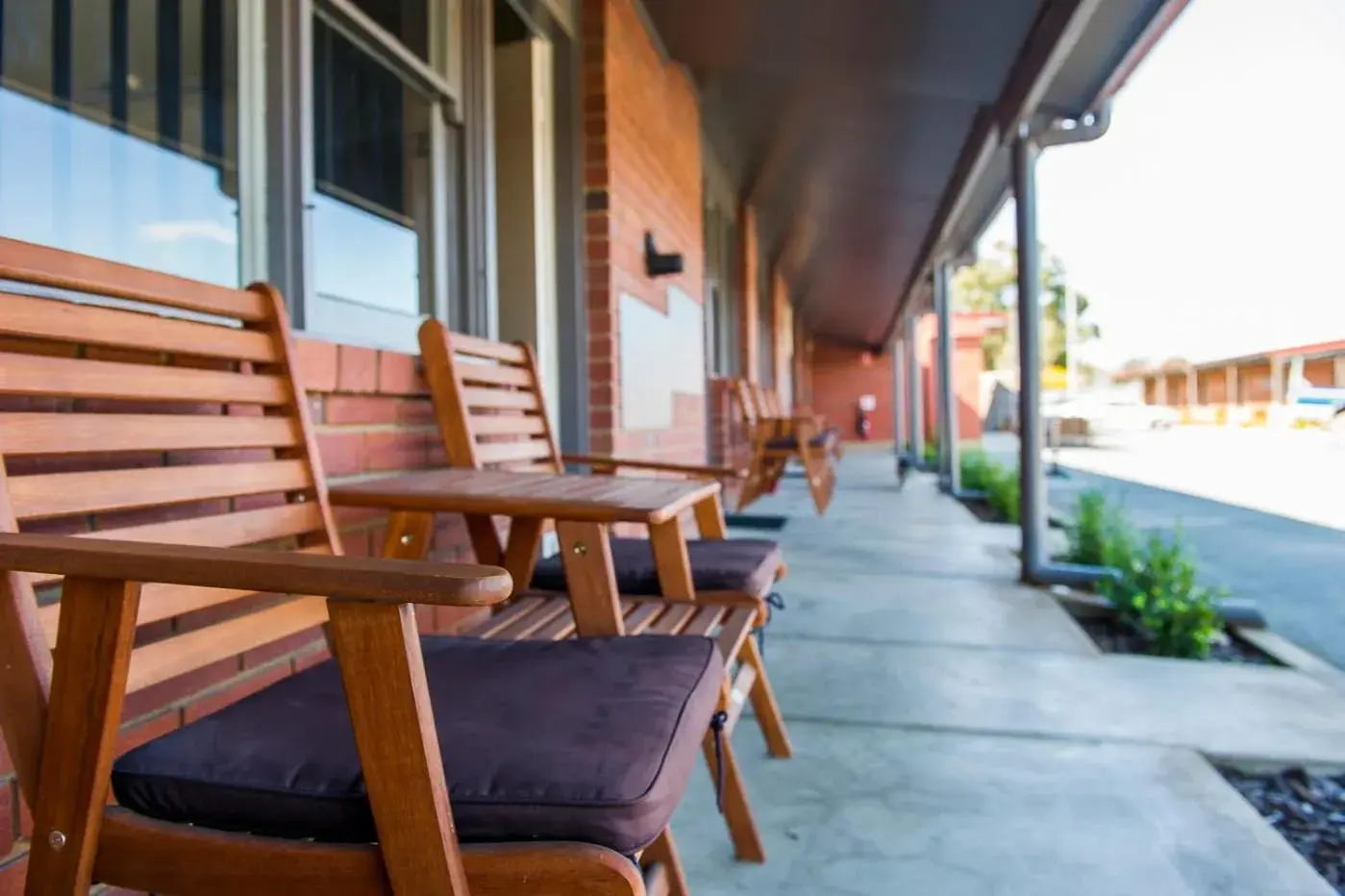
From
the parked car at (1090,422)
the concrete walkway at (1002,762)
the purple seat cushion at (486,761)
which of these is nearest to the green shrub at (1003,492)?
the concrete walkway at (1002,762)

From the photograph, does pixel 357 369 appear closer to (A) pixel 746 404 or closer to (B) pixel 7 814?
(B) pixel 7 814

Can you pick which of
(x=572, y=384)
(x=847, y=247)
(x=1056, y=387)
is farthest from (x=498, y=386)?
(x=1056, y=387)

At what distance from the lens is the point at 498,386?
2.09 m

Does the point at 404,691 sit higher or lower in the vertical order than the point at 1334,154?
lower

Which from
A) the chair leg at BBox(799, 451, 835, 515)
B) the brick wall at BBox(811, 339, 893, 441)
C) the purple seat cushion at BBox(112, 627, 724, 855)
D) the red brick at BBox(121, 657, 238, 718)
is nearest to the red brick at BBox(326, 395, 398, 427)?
the red brick at BBox(121, 657, 238, 718)

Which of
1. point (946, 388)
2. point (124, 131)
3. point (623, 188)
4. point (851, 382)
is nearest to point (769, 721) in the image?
point (124, 131)

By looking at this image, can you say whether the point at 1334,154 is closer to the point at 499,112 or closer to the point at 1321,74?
the point at 1321,74

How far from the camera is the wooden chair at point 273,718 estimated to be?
Answer: 0.65m

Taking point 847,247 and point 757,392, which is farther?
point 847,247

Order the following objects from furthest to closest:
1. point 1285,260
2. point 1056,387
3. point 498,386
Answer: point 1056,387 → point 1285,260 → point 498,386

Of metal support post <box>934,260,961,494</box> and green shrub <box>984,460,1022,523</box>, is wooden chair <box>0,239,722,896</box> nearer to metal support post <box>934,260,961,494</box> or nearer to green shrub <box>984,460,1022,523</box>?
green shrub <box>984,460,1022,523</box>

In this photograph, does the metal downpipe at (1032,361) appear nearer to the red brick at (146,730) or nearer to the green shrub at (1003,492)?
the green shrub at (1003,492)

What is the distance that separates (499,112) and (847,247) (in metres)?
6.20

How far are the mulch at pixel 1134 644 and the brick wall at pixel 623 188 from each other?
176 centimetres
